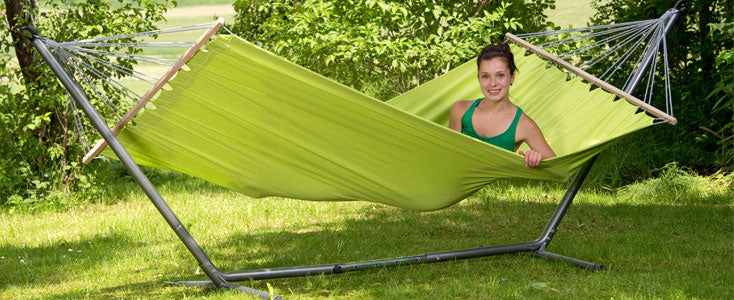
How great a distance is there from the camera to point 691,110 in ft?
17.1

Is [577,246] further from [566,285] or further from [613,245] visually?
[566,285]

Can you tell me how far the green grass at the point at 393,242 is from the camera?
10.1ft

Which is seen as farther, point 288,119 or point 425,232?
point 425,232

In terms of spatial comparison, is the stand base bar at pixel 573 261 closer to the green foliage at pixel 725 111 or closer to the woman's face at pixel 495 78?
the woman's face at pixel 495 78

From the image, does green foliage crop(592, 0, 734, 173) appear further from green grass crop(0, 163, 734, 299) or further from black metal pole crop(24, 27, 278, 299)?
black metal pole crop(24, 27, 278, 299)

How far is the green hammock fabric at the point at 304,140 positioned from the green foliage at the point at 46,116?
2.36 m

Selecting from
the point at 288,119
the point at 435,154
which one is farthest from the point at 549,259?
the point at 288,119

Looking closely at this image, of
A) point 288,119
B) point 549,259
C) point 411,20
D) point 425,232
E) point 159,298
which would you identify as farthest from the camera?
point 411,20

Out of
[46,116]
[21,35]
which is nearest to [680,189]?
[46,116]

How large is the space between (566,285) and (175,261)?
174 cm

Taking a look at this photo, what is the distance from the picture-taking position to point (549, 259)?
3.43 meters

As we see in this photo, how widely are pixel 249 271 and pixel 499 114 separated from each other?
1.18 m

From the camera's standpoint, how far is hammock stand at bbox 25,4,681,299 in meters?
2.62

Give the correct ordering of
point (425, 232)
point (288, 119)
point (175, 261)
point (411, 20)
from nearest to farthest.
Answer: point (288, 119)
point (175, 261)
point (425, 232)
point (411, 20)
